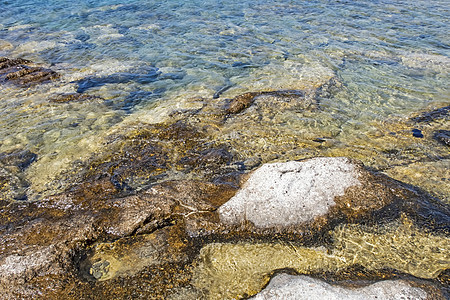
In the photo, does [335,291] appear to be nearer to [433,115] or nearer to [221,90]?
[433,115]

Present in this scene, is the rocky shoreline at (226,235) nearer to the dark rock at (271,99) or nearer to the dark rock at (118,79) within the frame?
the dark rock at (271,99)

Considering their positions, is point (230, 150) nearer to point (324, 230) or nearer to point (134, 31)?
point (324, 230)

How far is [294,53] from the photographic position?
10750 millimetres

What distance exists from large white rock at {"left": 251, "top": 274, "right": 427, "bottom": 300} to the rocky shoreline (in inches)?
0.4

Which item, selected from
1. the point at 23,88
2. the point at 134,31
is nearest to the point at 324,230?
the point at 23,88

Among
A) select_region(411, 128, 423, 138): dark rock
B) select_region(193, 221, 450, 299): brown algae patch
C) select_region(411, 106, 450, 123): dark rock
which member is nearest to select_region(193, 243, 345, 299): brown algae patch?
select_region(193, 221, 450, 299): brown algae patch

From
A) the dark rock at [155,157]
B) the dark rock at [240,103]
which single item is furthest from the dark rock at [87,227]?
the dark rock at [240,103]

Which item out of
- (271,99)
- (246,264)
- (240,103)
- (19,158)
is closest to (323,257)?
(246,264)

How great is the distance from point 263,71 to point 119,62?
4725 millimetres

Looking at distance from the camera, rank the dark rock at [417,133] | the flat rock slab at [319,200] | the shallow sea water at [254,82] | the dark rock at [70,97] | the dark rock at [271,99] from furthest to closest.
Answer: the dark rock at [70,97]
the dark rock at [271,99]
the dark rock at [417,133]
the shallow sea water at [254,82]
the flat rock slab at [319,200]

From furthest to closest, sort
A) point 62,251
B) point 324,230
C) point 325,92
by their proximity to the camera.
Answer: point 325,92 → point 324,230 → point 62,251

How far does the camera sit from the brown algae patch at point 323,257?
3600 millimetres

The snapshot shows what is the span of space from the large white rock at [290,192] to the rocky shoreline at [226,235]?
0.05 feet

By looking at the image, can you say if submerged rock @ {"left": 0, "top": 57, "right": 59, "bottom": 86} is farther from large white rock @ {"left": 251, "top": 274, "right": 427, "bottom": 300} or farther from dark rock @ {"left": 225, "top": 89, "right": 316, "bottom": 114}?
large white rock @ {"left": 251, "top": 274, "right": 427, "bottom": 300}
